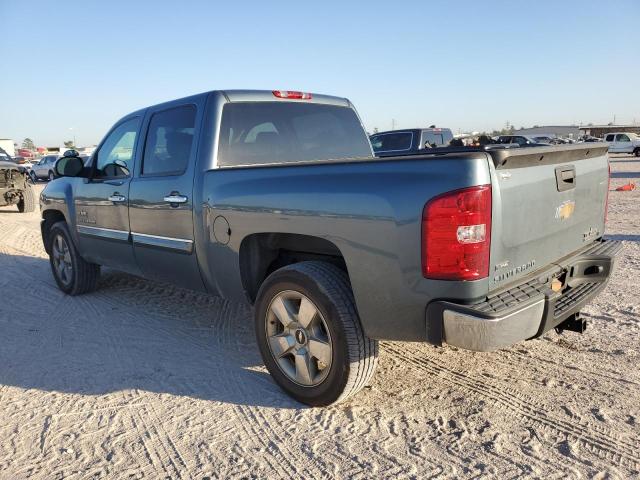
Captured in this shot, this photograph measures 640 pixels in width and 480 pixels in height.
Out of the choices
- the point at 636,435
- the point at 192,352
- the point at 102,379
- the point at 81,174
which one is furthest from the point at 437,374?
the point at 81,174

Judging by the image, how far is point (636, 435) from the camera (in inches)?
105

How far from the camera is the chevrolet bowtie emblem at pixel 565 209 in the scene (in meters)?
2.94

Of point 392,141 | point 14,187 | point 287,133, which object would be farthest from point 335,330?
point 14,187

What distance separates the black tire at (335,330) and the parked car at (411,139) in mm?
11268

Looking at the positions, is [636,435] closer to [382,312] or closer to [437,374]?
[437,374]

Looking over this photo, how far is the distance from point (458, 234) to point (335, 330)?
0.93 meters

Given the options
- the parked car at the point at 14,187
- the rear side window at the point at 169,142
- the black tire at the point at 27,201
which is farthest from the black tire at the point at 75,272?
the black tire at the point at 27,201

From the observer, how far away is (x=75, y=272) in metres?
5.48

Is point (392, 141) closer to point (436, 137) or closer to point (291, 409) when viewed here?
point (436, 137)

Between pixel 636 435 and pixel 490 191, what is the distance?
1567 mm

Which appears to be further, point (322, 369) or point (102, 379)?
point (102, 379)

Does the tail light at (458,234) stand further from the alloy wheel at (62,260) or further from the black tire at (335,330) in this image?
the alloy wheel at (62,260)

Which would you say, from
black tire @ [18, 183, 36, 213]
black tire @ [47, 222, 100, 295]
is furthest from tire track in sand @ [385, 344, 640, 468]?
black tire @ [18, 183, 36, 213]

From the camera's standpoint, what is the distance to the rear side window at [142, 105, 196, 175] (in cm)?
388
